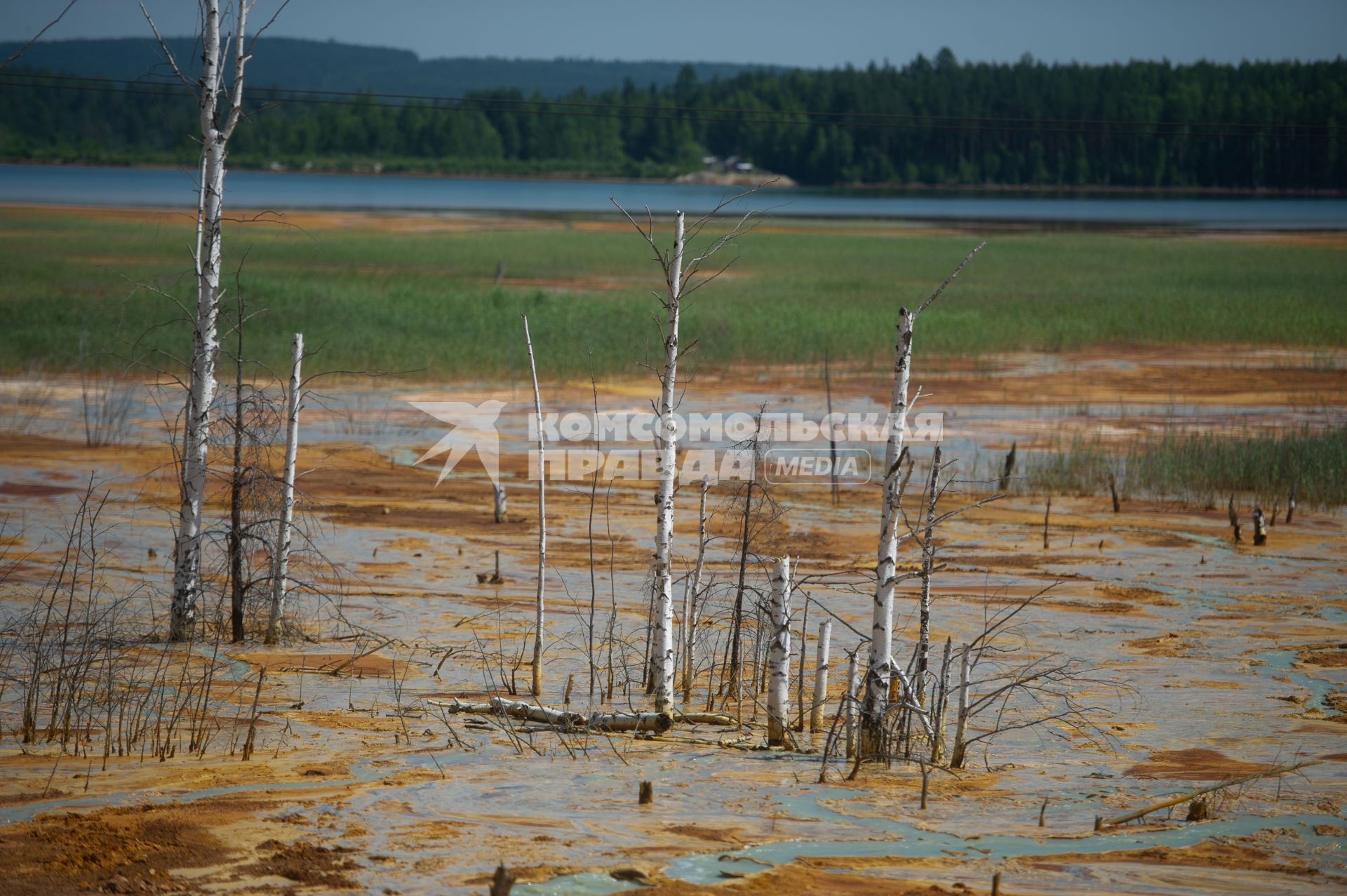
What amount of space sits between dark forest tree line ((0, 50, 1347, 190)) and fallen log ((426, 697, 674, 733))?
10871 cm

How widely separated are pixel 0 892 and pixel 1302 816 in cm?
705

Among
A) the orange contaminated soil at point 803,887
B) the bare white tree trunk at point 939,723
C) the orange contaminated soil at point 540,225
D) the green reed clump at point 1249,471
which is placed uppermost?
the orange contaminated soil at point 540,225

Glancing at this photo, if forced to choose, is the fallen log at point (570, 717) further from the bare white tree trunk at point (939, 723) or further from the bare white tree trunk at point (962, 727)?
the bare white tree trunk at point (962, 727)

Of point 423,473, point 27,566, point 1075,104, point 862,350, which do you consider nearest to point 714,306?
point 862,350

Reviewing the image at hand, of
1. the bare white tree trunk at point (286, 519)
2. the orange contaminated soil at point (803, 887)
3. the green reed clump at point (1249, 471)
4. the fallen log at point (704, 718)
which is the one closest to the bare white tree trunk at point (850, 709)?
the fallen log at point (704, 718)

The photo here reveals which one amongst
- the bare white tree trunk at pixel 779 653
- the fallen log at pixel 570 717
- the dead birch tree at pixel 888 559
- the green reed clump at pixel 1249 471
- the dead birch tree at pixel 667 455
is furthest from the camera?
the green reed clump at pixel 1249 471

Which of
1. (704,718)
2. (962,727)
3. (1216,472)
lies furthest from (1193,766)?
(1216,472)

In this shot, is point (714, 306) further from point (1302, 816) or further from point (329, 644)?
point (1302, 816)

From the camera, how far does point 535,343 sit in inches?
1374

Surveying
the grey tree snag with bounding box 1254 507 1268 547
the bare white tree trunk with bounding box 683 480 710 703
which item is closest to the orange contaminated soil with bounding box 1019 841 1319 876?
the bare white tree trunk with bounding box 683 480 710 703

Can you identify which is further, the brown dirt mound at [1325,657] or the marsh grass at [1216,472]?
the marsh grass at [1216,472]

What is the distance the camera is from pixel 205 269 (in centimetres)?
1136

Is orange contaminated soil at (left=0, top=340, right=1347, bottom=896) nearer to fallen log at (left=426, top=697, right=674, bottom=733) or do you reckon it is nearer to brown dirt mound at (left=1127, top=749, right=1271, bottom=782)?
brown dirt mound at (left=1127, top=749, right=1271, bottom=782)

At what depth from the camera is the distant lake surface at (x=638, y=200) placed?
332 feet
